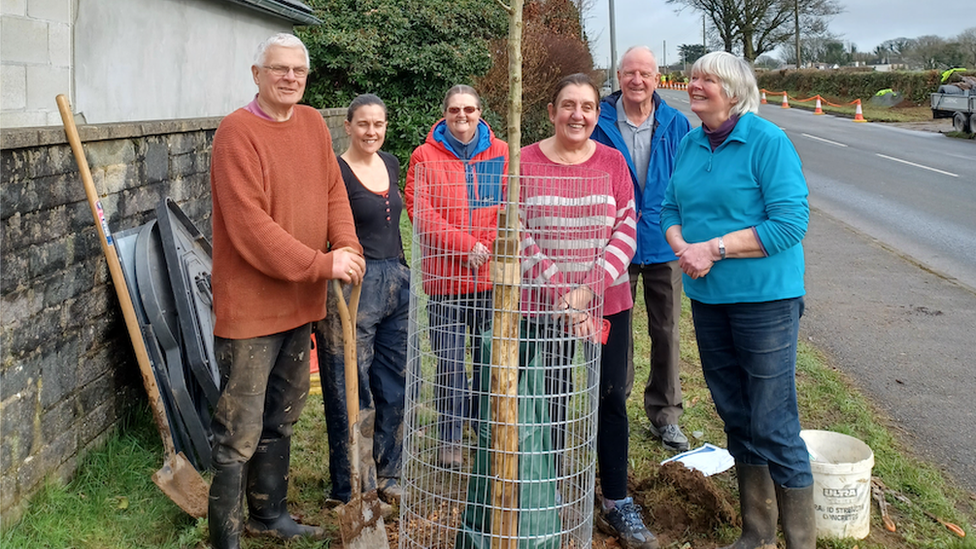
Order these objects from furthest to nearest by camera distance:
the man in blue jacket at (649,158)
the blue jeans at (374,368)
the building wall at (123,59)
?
the man in blue jacket at (649,158)
the building wall at (123,59)
the blue jeans at (374,368)

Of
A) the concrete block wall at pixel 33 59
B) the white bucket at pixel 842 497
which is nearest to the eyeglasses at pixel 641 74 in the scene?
the white bucket at pixel 842 497

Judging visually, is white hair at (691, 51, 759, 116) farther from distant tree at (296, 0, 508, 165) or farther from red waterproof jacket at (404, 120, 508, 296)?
distant tree at (296, 0, 508, 165)

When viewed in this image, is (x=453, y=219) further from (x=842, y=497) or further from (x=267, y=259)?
(x=842, y=497)

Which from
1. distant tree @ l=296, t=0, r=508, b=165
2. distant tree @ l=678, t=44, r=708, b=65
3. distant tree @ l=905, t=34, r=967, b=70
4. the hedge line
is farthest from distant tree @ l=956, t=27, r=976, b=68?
distant tree @ l=296, t=0, r=508, b=165

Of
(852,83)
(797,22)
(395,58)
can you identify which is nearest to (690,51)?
(797,22)

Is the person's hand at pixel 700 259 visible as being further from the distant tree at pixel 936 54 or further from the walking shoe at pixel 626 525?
the distant tree at pixel 936 54

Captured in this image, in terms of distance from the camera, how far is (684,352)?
6.48m

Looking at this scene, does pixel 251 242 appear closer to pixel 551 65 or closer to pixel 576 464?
pixel 576 464

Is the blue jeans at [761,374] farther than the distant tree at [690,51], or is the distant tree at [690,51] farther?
the distant tree at [690,51]

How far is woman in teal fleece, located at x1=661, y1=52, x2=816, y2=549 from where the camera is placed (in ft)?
10.5

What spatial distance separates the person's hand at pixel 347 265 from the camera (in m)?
3.17

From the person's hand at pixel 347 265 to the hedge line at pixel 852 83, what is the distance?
119ft

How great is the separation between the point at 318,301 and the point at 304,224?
0.35m

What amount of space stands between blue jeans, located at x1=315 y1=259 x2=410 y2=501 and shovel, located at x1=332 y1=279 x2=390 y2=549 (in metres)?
0.26
